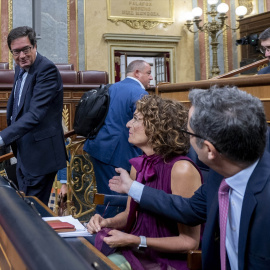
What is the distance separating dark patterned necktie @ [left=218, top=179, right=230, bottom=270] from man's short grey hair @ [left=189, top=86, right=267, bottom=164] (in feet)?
0.33

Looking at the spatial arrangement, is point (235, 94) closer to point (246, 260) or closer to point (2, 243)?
point (246, 260)

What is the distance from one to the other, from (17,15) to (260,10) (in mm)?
6424

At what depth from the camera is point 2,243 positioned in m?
0.91

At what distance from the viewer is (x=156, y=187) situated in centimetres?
174

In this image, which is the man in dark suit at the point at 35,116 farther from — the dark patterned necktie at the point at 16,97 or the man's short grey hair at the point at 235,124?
the man's short grey hair at the point at 235,124

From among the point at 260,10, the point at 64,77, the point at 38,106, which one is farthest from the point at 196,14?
the point at 38,106

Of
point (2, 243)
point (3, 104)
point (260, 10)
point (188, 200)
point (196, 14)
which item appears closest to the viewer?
point (2, 243)

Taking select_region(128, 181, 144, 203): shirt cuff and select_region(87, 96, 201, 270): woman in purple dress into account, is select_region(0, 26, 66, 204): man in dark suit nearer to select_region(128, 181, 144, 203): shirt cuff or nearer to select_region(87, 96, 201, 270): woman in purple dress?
select_region(87, 96, 201, 270): woman in purple dress

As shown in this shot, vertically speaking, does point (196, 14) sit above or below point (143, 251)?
above

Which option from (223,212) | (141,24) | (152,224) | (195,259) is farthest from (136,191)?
(141,24)

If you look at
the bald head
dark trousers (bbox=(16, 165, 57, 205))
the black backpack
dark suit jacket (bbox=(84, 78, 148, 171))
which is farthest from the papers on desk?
the bald head

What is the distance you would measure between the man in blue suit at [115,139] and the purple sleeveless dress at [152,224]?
1.33 m

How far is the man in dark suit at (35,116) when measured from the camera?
2527mm

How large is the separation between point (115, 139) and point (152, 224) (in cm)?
155
